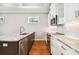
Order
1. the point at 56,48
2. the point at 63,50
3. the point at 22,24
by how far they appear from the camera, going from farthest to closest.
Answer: the point at 22,24 → the point at 56,48 → the point at 63,50

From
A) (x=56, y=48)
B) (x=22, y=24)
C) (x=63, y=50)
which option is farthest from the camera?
(x=22, y=24)

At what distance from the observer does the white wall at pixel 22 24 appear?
1092 centimetres

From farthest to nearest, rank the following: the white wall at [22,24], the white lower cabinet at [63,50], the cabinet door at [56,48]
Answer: the white wall at [22,24]
the cabinet door at [56,48]
the white lower cabinet at [63,50]

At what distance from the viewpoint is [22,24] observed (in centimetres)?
1096

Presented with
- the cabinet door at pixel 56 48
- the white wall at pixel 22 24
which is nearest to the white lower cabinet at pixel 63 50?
the cabinet door at pixel 56 48

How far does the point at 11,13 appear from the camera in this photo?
36.3ft

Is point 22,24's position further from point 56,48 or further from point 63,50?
point 63,50

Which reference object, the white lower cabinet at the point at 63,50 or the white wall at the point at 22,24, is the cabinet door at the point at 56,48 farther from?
the white wall at the point at 22,24

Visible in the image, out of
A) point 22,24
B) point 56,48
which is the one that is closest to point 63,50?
point 56,48

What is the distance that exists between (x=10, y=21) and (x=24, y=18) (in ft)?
3.65

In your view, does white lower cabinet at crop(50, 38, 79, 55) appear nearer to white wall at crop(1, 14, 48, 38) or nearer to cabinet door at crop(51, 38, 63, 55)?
cabinet door at crop(51, 38, 63, 55)
